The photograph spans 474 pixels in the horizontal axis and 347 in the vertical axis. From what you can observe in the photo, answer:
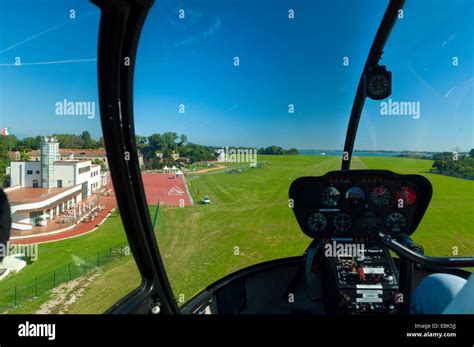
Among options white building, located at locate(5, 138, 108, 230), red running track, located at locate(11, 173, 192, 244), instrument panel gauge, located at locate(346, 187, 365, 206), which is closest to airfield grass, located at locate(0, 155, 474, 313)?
red running track, located at locate(11, 173, 192, 244)

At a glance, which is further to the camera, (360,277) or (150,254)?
(360,277)

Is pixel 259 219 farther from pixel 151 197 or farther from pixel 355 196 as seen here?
pixel 151 197

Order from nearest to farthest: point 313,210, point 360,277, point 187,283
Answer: point 187,283
point 360,277
point 313,210

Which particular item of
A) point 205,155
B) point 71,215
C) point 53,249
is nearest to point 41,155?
point 71,215

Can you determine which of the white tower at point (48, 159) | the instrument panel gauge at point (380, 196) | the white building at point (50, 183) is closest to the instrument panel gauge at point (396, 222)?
the instrument panel gauge at point (380, 196)

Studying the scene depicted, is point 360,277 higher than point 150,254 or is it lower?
lower

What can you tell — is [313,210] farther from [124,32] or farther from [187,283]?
[124,32]
